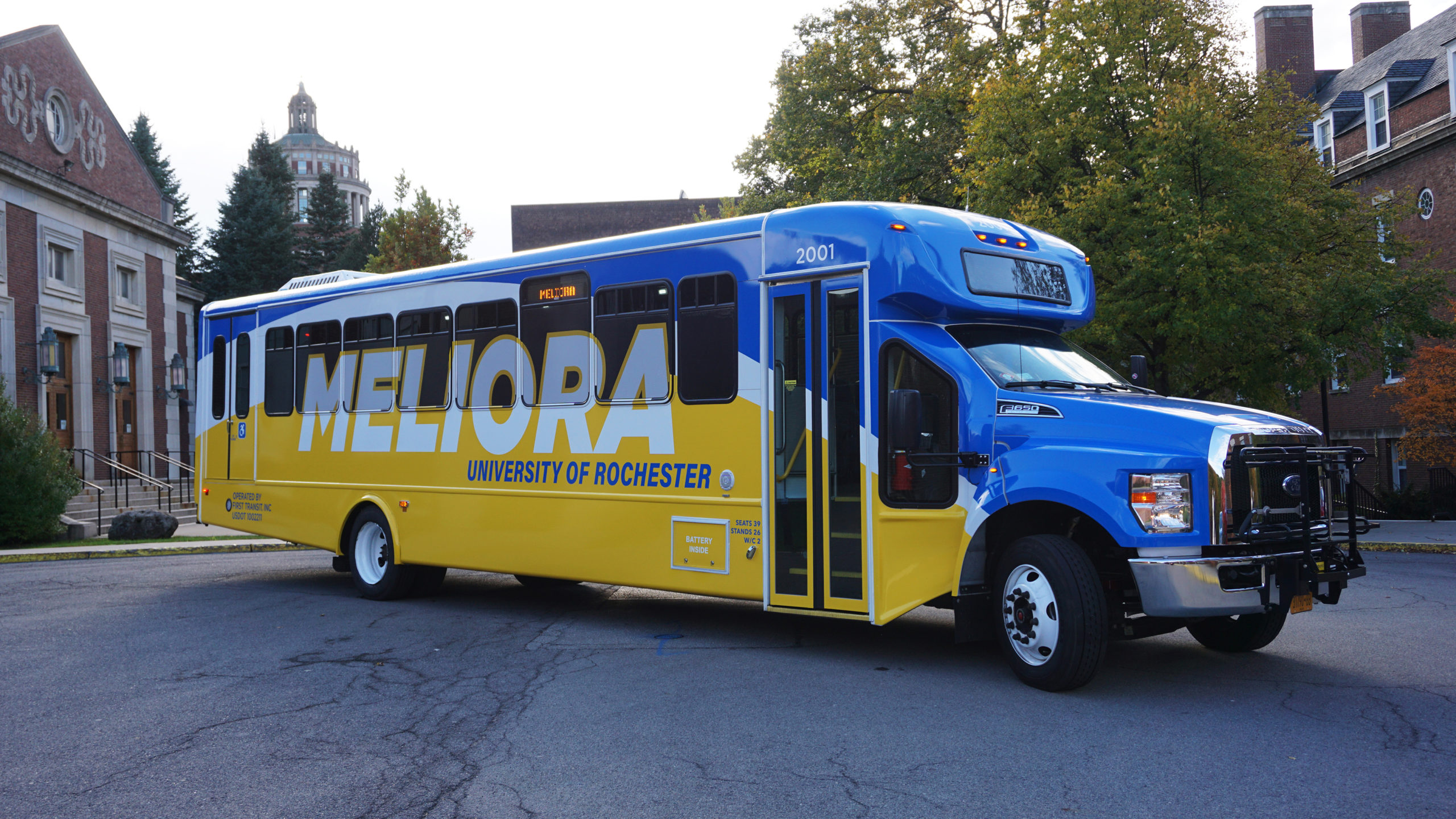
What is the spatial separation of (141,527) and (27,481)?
6.91ft

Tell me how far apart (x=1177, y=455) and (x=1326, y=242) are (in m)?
16.8

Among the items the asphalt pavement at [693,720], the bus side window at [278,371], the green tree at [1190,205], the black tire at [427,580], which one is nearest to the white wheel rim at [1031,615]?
the asphalt pavement at [693,720]

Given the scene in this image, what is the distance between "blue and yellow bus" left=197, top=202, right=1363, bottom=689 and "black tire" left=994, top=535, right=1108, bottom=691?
0.02 metres

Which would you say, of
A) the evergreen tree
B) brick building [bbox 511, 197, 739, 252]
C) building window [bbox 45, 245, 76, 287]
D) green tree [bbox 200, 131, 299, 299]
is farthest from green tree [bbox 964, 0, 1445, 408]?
the evergreen tree

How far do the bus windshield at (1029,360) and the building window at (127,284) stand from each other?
3241cm

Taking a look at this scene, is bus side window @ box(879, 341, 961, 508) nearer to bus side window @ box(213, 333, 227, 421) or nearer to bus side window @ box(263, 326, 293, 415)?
bus side window @ box(263, 326, 293, 415)

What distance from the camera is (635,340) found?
9156 mm

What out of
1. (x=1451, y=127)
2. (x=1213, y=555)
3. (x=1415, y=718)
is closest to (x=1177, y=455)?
(x=1213, y=555)

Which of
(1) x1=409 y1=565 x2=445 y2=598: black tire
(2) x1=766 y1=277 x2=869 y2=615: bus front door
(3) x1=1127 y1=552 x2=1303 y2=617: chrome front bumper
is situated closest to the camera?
(3) x1=1127 y1=552 x2=1303 y2=617: chrome front bumper

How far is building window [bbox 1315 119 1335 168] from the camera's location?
34.9 metres

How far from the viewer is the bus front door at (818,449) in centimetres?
781

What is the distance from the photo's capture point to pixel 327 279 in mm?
12320

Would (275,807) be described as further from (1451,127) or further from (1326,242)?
(1451,127)

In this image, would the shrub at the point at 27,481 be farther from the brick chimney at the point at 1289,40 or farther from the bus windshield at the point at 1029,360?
the brick chimney at the point at 1289,40
